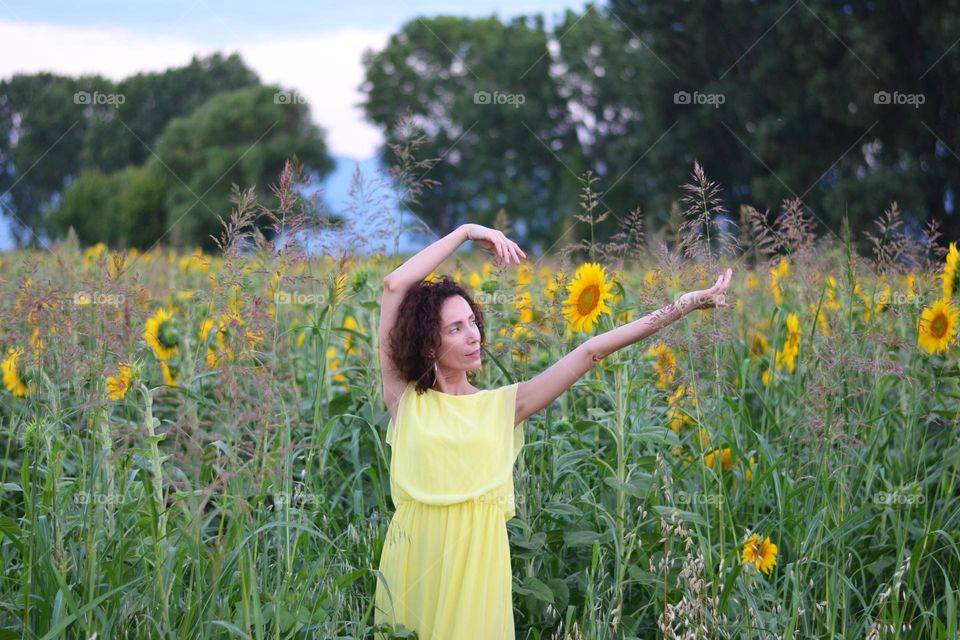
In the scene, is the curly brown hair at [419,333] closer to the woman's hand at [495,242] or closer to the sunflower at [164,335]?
the woman's hand at [495,242]

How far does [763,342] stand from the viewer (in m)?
4.07

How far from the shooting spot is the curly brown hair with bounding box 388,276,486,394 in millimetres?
2459

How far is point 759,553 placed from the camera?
2748 millimetres

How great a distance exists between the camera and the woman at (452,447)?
2354 millimetres

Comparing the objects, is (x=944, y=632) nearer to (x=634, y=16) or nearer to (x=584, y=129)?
(x=634, y=16)

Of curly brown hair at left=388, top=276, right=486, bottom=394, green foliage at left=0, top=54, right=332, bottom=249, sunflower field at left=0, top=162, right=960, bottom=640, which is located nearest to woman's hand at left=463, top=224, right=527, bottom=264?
curly brown hair at left=388, top=276, right=486, bottom=394

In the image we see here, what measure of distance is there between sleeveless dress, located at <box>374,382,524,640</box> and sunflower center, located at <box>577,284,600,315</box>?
411 millimetres

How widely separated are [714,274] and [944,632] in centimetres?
113

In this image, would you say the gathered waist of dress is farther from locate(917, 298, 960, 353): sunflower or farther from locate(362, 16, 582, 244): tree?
locate(362, 16, 582, 244): tree

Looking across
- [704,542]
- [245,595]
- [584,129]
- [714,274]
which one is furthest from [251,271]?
[584,129]

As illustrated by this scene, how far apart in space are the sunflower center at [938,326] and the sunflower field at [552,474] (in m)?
0.02

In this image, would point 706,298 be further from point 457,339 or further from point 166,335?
point 166,335

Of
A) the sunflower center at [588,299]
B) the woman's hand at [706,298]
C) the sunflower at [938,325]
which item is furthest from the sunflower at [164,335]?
the sunflower at [938,325]

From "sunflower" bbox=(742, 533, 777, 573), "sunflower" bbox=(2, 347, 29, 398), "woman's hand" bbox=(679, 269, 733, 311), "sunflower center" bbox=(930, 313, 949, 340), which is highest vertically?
"woman's hand" bbox=(679, 269, 733, 311)
